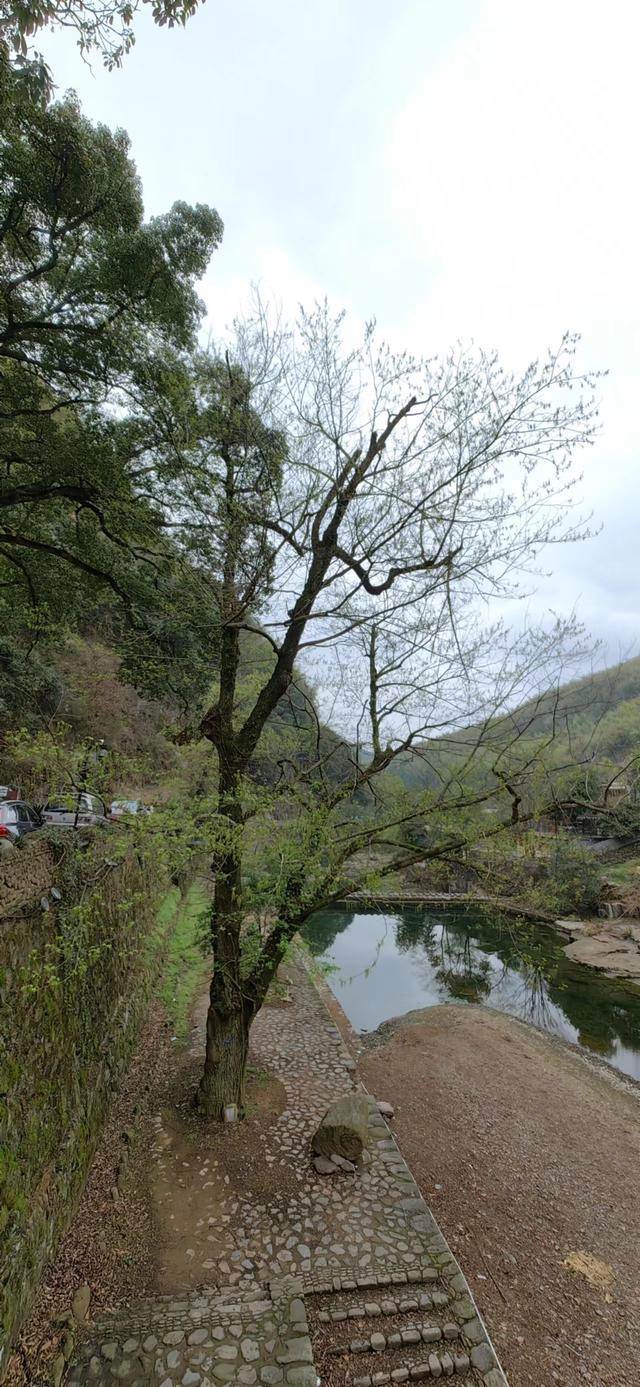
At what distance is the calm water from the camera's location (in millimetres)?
11445

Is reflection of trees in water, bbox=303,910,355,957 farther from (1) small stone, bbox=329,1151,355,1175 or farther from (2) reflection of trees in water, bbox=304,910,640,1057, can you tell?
(1) small stone, bbox=329,1151,355,1175

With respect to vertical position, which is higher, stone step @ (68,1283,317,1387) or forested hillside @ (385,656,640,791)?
→ forested hillside @ (385,656,640,791)

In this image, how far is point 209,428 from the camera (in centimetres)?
526

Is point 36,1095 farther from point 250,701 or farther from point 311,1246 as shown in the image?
point 250,701

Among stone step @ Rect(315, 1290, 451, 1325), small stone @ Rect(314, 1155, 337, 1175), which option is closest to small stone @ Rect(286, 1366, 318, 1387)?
stone step @ Rect(315, 1290, 451, 1325)

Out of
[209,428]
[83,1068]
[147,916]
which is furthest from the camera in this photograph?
[147,916]

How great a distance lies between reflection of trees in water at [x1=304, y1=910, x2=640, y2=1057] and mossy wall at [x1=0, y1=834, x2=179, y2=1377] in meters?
4.84

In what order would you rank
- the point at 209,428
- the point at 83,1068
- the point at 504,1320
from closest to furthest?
the point at 504,1320, the point at 83,1068, the point at 209,428

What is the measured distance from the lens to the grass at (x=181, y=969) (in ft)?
24.3

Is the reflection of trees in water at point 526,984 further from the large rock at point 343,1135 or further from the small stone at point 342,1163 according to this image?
the small stone at point 342,1163

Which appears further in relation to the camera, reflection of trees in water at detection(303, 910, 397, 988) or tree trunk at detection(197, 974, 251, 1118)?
reflection of trees in water at detection(303, 910, 397, 988)

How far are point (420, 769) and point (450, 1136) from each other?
14.6 feet

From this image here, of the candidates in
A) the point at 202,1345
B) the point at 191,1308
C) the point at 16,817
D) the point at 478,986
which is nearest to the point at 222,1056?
the point at 191,1308

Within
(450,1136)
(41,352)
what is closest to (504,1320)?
(450,1136)
